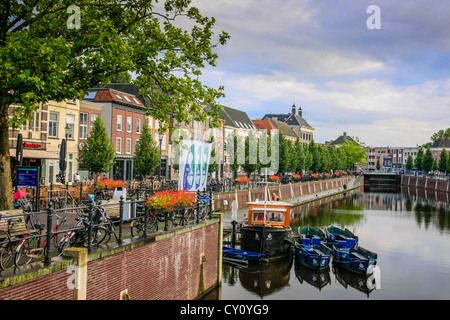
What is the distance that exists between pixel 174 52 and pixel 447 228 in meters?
38.9

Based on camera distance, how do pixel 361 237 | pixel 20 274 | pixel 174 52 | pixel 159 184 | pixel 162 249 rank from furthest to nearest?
pixel 361 237, pixel 159 184, pixel 174 52, pixel 162 249, pixel 20 274

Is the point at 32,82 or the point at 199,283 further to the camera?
the point at 199,283

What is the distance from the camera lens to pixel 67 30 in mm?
14539

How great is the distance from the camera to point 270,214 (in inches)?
1148

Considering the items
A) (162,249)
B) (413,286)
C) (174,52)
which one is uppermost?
(174,52)

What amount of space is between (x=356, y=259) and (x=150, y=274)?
51.2ft

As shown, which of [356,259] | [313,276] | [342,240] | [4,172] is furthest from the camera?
[342,240]

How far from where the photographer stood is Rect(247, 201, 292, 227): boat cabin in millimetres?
28109

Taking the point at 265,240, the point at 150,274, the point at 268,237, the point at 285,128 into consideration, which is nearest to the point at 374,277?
the point at 268,237

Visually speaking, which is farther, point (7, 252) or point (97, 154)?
point (97, 154)

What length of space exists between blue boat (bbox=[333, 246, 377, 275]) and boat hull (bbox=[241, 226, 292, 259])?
3553 mm

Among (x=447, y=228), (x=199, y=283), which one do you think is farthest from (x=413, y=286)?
(x=447, y=228)

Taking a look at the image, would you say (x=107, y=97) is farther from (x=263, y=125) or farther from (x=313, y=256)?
(x=263, y=125)

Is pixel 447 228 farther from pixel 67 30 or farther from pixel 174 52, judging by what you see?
pixel 67 30
